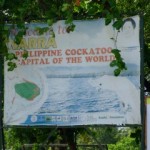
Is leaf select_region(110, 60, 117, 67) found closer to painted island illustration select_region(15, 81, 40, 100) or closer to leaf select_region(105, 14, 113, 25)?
leaf select_region(105, 14, 113, 25)

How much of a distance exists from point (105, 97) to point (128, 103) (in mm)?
302

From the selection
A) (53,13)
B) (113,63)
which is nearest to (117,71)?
(113,63)


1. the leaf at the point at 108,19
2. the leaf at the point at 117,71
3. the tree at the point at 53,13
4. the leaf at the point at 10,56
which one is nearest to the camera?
the leaf at the point at 117,71

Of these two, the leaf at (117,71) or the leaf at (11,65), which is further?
the leaf at (11,65)

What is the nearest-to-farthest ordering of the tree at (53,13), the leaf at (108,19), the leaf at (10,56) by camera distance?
the leaf at (108,19) → the tree at (53,13) → the leaf at (10,56)

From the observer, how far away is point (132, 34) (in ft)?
19.5

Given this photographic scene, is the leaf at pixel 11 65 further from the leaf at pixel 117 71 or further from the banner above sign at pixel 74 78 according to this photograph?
the leaf at pixel 117 71

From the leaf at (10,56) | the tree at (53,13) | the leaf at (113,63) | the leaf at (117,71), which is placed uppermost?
the tree at (53,13)

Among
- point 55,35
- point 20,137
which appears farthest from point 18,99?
point 20,137

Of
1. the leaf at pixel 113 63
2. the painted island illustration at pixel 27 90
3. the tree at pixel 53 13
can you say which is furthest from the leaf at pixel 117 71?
the painted island illustration at pixel 27 90

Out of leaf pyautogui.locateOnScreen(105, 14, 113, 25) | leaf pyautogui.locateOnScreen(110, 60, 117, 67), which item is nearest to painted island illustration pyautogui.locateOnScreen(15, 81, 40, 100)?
leaf pyautogui.locateOnScreen(110, 60, 117, 67)

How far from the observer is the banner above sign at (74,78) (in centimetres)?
591

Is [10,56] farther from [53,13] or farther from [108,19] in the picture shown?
[108,19]

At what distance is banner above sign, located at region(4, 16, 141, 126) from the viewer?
5.91 m
